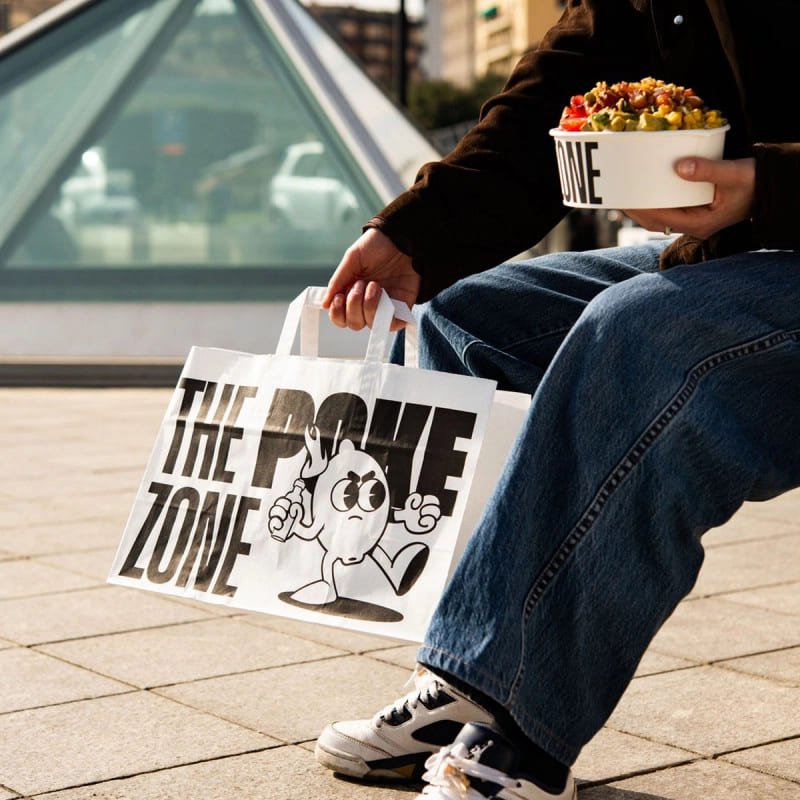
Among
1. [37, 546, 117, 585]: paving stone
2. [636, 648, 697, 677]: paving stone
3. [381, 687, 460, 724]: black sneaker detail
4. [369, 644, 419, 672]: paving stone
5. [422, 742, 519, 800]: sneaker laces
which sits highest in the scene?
[422, 742, 519, 800]: sneaker laces

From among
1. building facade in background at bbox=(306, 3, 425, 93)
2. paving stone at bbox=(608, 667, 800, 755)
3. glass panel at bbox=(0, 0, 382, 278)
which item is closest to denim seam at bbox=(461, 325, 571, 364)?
paving stone at bbox=(608, 667, 800, 755)

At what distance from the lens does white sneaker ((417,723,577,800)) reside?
6.61 feet

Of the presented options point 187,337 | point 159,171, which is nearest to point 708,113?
point 187,337

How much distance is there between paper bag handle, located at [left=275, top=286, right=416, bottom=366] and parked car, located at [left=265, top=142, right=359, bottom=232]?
29.1ft

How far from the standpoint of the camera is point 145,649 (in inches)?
127

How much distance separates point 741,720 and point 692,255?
91 centimetres

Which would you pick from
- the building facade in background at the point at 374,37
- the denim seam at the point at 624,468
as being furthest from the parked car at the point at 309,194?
the building facade in background at the point at 374,37

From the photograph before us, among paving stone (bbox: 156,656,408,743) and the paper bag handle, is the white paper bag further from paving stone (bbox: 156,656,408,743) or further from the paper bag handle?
paving stone (bbox: 156,656,408,743)

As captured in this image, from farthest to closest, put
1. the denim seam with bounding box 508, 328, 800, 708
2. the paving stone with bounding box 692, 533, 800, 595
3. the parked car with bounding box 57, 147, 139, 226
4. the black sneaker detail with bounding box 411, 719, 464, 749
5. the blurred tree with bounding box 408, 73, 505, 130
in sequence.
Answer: the blurred tree with bounding box 408, 73, 505, 130 → the parked car with bounding box 57, 147, 139, 226 → the paving stone with bounding box 692, 533, 800, 595 → the black sneaker detail with bounding box 411, 719, 464, 749 → the denim seam with bounding box 508, 328, 800, 708

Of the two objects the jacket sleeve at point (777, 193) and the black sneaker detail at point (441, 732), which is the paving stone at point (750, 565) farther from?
the jacket sleeve at point (777, 193)

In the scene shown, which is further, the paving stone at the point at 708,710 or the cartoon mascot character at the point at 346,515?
the paving stone at the point at 708,710

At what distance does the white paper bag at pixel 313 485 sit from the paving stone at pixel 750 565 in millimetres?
1767

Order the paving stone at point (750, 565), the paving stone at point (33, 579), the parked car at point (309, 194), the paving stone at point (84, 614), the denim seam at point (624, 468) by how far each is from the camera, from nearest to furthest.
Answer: the denim seam at point (624, 468), the paving stone at point (84, 614), the paving stone at point (33, 579), the paving stone at point (750, 565), the parked car at point (309, 194)

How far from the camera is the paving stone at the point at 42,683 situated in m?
2.82
